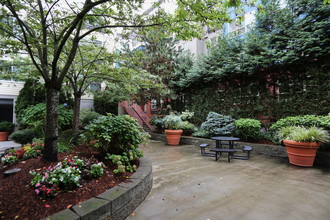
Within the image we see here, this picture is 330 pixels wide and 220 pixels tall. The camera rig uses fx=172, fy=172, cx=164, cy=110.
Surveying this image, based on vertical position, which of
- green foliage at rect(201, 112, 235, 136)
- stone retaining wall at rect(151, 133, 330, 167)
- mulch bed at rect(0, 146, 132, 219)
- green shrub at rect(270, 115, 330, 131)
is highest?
green shrub at rect(270, 115, 330, 131)

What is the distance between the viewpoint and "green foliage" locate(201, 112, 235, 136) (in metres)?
7.18

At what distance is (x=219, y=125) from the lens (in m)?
7.48

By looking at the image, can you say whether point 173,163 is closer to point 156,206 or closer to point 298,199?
point 156,206

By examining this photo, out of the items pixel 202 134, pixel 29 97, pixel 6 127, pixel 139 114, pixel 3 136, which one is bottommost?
pixel 3 136

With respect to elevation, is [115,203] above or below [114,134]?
below

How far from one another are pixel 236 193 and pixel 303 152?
9.49 feet

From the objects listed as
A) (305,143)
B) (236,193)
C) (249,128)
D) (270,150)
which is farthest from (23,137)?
(305,143)

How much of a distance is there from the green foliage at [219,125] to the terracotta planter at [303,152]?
2.55 meters

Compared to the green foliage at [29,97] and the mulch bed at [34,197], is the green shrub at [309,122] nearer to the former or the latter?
the mulch bed at [34,197]

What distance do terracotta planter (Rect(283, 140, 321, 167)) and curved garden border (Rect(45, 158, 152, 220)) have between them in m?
4.12

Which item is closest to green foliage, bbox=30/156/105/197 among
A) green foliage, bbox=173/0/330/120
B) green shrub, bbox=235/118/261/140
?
green shrub, bbox=235/118/261/140

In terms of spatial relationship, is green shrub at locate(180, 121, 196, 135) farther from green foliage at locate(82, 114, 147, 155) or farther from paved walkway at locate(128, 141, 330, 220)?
green foliage at locate(82, 114, 147, 155)

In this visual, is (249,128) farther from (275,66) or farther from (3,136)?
(3,136)

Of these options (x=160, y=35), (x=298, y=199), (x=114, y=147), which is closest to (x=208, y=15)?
(x=160, y=35)
